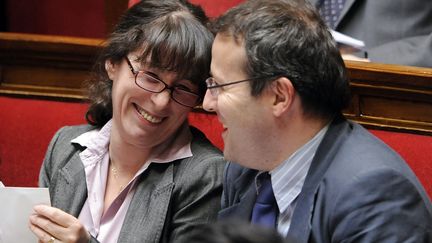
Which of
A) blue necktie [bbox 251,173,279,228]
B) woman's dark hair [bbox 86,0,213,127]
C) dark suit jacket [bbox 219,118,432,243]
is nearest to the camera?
dark suit jacket [bbox 219,118,432,243]

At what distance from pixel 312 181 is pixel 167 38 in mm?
302

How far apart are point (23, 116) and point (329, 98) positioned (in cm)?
69

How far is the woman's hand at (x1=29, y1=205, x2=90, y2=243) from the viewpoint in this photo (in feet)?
3.39

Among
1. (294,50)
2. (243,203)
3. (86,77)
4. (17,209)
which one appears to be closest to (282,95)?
(294,50)

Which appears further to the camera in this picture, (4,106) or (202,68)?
(4,106)

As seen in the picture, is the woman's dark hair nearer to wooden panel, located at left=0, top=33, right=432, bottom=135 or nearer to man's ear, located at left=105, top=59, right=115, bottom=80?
man's ear, located at left=105, top=59, right=115, bottom=80

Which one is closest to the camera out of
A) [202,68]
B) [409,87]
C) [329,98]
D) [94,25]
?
[329,98]

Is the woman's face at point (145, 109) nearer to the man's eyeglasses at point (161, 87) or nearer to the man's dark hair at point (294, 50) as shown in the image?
the man's eyeglasses at point (161, 87)

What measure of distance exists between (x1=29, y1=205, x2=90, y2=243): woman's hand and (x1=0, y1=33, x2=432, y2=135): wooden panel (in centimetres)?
40

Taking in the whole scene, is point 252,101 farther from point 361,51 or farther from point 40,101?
point 40,101

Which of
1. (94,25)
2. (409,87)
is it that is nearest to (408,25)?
(409,87)

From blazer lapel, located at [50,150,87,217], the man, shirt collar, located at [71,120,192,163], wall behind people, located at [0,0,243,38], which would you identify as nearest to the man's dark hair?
the man

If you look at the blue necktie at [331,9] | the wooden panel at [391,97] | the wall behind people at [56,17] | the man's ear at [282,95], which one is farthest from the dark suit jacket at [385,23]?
the wall behind people at [56,17]

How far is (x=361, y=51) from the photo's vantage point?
A: 1409 mm
